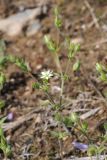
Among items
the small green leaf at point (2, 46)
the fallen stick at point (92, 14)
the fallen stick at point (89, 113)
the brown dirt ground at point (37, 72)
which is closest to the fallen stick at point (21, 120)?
the brown dirt ground at point (37, 72)

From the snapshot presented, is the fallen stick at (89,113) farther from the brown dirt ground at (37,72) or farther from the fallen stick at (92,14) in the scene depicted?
the fallen stick at (92,14)

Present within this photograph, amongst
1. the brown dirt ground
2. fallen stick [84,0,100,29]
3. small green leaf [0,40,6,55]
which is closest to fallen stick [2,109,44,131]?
the brown dirt ground

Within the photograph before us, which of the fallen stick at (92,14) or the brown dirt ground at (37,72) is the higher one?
the fallen stick at (92,14)

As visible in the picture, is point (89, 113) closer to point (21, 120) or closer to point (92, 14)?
point (21, 120)

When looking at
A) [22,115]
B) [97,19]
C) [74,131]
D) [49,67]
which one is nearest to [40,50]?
[49,67]

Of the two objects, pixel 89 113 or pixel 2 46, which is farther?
pixel 2 46

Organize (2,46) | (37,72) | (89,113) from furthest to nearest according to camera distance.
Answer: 1. (2,46)
2. (37,72)
3. (89,113)

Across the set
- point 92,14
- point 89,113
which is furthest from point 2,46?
point 89,113

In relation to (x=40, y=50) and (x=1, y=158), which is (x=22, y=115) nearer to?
(x=1, y=158)

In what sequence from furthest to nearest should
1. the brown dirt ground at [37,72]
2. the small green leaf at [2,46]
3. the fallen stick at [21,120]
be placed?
the small green leaf at [2,46]
the fallen stick at [21,120]
the brown dirt ground at [37,72]

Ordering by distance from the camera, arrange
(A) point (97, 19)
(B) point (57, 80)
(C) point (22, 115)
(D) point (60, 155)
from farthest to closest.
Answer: (A) point (97, 19), (B) point (57, 80), (C) point (22, 115), (D) point (60, 155)

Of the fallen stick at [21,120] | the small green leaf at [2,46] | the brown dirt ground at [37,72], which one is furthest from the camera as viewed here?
the small green leaf at [2,46]
